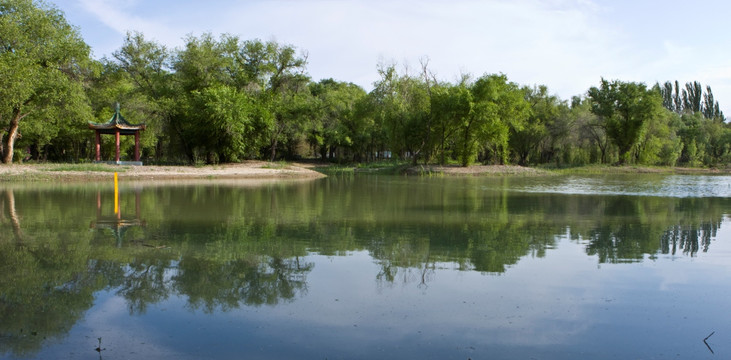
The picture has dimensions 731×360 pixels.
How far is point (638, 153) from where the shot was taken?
65.0 metres

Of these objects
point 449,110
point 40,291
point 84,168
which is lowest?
point 40,291

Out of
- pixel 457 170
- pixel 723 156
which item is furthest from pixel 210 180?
pixel 723 156

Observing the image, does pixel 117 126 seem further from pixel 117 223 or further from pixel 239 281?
A: pixel 239 281

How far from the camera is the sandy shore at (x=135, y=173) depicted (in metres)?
30.1

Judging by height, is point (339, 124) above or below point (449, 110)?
below

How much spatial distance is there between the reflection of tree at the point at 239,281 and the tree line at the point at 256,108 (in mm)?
29125

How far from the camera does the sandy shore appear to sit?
30062 millimetres

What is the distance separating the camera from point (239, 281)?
25.4ft

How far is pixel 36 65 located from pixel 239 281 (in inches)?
1307

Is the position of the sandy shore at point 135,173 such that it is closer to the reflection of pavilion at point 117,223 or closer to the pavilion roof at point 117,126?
the pavilion roof at point 117,126

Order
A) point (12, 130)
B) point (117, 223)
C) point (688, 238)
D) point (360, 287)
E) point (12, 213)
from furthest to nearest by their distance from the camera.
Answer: point (12, 130)
point (12, 213)
point (117, 223)
point (688, 238)
point (360, 287)

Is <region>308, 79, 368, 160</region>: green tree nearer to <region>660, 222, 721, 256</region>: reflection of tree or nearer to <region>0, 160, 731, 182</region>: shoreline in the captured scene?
<region>0, 160, 731, 182</region>: shoreline

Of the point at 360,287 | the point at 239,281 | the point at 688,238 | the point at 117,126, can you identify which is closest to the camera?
the point at 360,287

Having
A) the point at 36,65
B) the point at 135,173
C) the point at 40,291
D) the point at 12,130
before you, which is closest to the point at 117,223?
the point at 40,291
